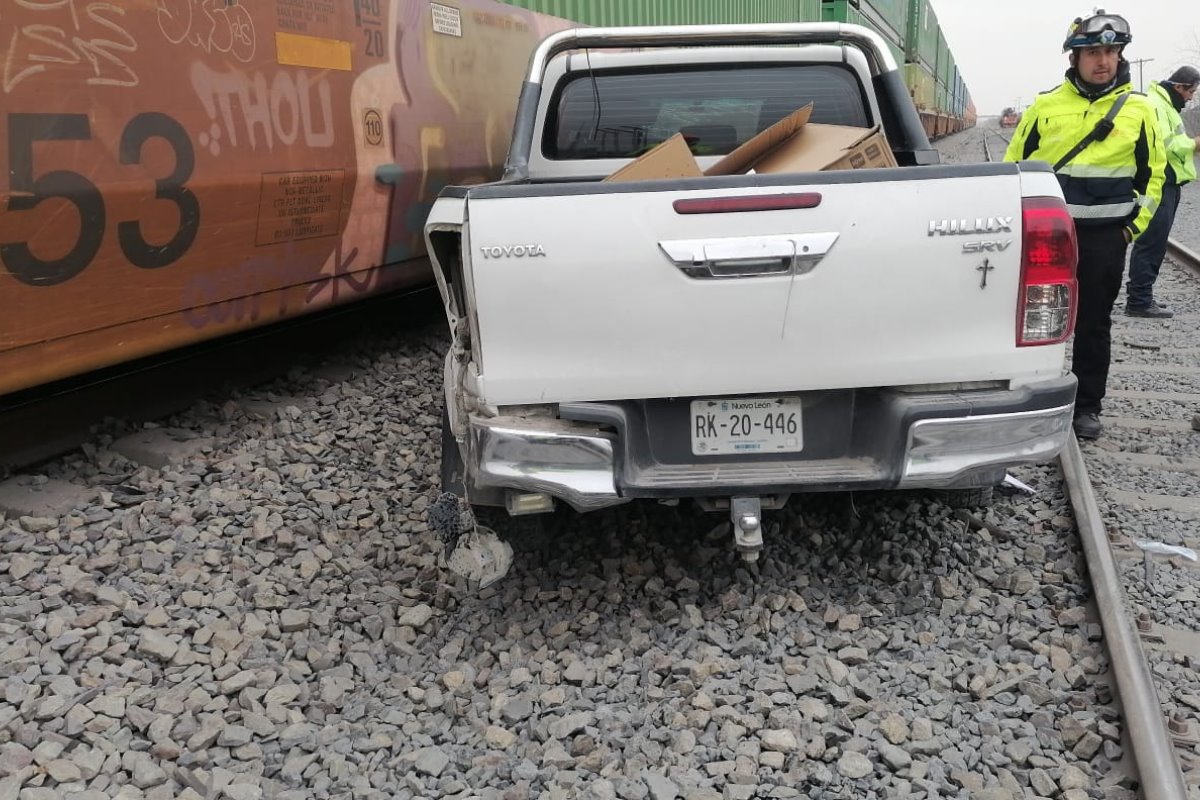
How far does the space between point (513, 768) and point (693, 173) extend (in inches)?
87.6

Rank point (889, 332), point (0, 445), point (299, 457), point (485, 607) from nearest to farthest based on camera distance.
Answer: point (889, 332) < point (485, 607) < point (0, 445) < point (299, 457)

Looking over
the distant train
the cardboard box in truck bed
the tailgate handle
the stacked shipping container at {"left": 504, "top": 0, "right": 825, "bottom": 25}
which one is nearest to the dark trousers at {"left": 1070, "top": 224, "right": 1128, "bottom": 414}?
the cardboard box in truck bed

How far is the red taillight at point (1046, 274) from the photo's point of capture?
2.82 m

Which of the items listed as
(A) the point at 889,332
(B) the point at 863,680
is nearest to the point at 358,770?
(B) the point at 863,680

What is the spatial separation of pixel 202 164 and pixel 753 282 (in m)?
2.72

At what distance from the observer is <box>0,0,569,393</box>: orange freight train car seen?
3.62m

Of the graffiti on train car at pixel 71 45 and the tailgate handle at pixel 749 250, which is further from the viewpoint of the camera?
the graffiti on train car at pixel 71 45

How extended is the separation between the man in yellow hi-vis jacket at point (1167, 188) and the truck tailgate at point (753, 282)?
4790 mm

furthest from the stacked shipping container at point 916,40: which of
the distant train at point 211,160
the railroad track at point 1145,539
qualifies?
the distant train at point 211,160

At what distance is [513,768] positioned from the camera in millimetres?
2635

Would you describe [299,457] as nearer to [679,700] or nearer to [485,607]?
[485,607]

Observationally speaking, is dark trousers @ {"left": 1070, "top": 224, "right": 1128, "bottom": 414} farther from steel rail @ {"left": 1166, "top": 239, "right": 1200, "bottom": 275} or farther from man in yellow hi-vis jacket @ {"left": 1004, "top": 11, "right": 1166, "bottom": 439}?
steel rail @ {"left": 1166, "top": 239, "right": 1200, "bottom": 275}

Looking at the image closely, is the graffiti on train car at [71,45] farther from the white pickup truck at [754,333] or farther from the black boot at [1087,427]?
the black boot at [1087,427]

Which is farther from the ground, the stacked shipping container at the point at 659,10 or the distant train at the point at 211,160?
the stacked shipping container at the point at 659,10
